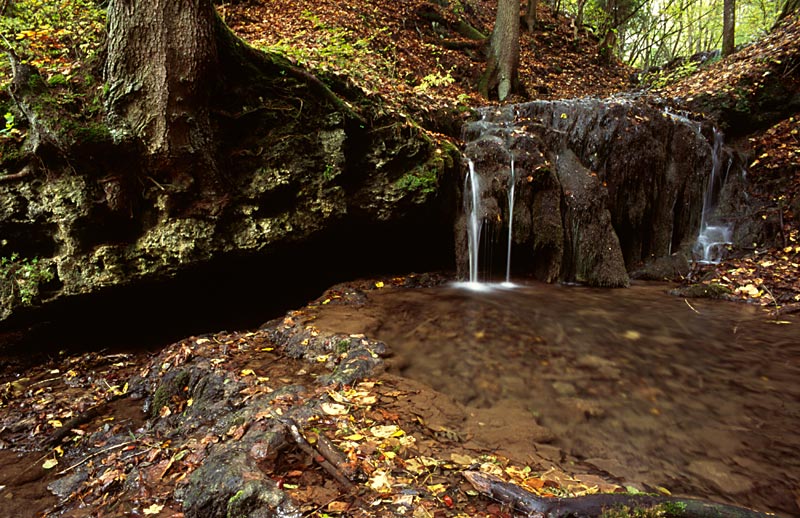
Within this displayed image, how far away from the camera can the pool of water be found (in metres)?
2.44

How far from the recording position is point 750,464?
7.99 feet

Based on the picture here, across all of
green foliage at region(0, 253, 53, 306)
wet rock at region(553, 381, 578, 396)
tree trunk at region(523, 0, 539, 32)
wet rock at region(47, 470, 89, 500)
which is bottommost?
wet rock at region(47, 470, 89, 500)

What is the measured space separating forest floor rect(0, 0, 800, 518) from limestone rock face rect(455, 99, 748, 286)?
116cm

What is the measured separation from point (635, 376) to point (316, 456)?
315cm

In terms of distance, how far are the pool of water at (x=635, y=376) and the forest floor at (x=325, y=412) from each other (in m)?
0.47

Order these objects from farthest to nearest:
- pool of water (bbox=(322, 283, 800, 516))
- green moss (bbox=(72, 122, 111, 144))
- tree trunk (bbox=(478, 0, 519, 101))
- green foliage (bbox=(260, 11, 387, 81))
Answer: tree trunk (bbox=(478, 0, 519, 101))
green foliage (bbox=(260, 11, 387, 81))
green moss (bbox=(72, 122, 111, 144))
pool of water (bbox=(322, 283, 800, 516))

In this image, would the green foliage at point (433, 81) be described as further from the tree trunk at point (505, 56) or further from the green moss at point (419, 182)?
the green moss at point (419, 182)

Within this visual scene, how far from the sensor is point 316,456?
218 centimetres

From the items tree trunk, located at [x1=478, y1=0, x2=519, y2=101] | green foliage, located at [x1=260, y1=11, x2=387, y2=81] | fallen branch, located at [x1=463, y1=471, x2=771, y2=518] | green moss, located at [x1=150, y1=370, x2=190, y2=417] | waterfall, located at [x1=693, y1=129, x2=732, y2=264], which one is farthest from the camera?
tree trunk, located at [x1=478, y1=0, x2=519, y2=101]

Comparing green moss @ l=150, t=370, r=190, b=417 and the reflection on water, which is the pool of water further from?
green moss @ l=150, t=370, r=190, b=417

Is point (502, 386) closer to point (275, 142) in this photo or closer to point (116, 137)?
point (275, 142)

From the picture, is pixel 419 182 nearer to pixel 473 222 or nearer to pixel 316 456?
pixel 473 222

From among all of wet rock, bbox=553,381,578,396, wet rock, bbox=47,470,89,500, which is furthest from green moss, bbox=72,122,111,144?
wet rock, bbox=553,381,578,396

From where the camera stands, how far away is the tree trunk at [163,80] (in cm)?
432
